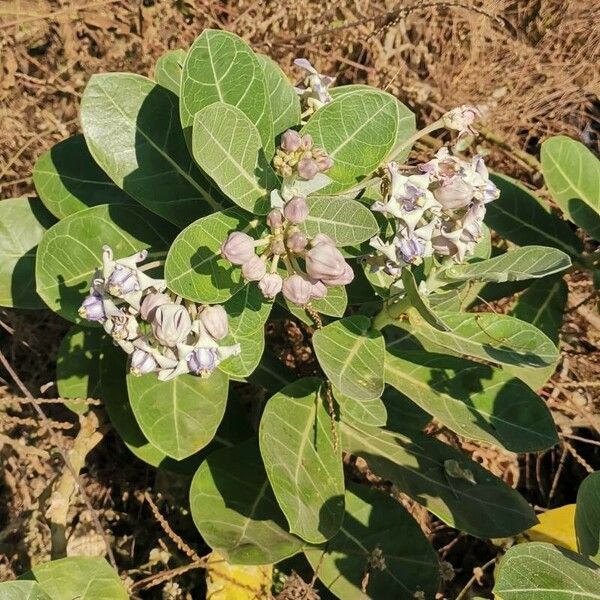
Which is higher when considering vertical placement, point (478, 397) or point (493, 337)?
point (493, 337)

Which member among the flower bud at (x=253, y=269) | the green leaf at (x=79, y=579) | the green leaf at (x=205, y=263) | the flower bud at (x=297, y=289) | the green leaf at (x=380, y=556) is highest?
the flower bud at (x=253, y=269)

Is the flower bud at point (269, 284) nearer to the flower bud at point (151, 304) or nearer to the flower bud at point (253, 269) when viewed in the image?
the flower bud at point (253, 269)

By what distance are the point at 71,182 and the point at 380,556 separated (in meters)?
1.17

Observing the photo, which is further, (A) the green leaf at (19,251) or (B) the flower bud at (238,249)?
(A) the green leaf at (19,251)

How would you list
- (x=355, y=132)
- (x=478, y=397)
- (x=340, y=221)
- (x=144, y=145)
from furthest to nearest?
(x=478, y=397) < (x=144, y=145) < (x=355, y=132) < (x=340, y=221)

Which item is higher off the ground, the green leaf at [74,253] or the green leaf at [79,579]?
the green leaf at [74,253]

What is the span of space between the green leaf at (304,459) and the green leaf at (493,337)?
1.04ft

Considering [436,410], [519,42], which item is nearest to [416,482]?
[436,410]

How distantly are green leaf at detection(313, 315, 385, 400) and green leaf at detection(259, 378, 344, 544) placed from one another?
0.75 ft

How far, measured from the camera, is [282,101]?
1.72 meters

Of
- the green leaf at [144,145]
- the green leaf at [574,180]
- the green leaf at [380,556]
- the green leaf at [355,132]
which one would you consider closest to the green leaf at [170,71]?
the green leaf at [144,145]

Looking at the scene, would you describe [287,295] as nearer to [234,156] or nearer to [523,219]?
[234,156]

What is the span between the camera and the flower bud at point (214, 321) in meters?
1.43

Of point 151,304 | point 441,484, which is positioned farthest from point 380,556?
point 151,304
